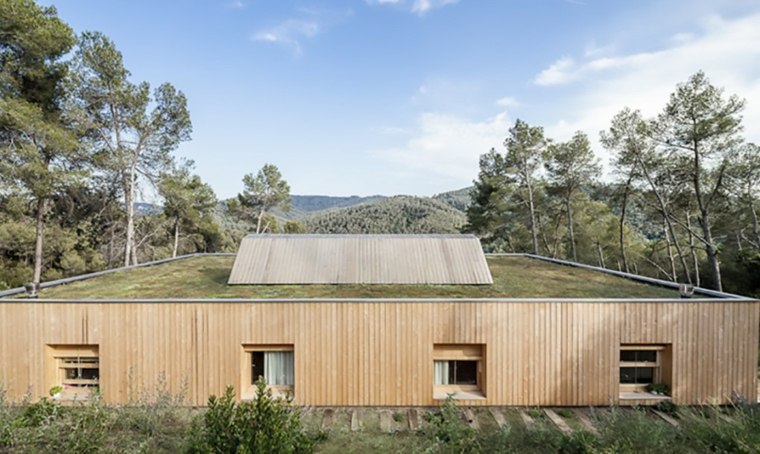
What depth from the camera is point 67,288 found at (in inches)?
326

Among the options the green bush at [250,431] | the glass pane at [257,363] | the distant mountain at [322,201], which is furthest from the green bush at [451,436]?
the distant mountain at [322,201]

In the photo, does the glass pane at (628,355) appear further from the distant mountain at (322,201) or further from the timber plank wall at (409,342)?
the distant mountain at (322,201)

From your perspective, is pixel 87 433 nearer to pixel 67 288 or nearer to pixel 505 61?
pixel 67 288

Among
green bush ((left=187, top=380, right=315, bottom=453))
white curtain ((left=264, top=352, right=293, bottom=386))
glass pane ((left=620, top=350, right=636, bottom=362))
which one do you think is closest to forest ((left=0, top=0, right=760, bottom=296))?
glass pane ((left=620, top=350, right=636, bottom=362))

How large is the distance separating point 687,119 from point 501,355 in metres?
13.9

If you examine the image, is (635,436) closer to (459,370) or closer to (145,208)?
(459,370)

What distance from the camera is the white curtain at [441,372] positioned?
23.5ft

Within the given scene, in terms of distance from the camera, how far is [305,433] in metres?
5.21

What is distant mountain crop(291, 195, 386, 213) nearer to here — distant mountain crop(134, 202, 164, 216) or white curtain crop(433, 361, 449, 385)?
distant mountain crop(134, 202, 164, 216)

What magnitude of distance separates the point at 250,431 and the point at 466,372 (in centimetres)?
478

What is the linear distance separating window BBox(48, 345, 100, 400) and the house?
0.07 ft

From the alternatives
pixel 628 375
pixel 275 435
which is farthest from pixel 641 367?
pixel 275 435

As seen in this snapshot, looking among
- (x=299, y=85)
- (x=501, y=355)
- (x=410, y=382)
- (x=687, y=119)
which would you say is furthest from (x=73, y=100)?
(x=687, y=119)

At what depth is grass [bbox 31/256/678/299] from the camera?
25.4ft
